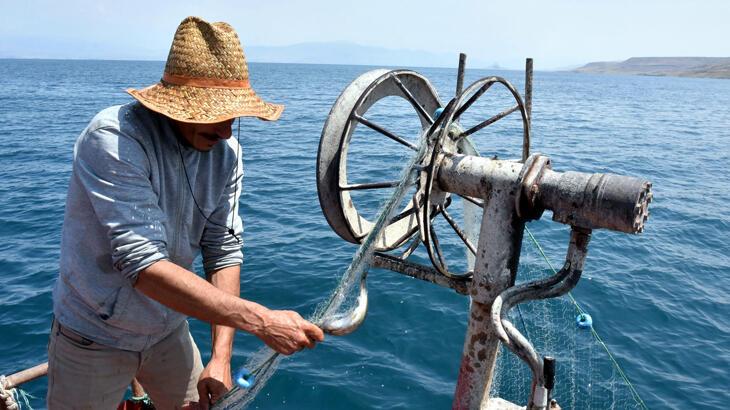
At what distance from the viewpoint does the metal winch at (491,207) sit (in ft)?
9.95

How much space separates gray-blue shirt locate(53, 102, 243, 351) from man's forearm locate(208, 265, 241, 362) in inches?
2.4

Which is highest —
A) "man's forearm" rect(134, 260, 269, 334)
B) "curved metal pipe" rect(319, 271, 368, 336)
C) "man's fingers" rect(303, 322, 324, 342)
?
"man's forearm" rect(134, 260, 269, 334)

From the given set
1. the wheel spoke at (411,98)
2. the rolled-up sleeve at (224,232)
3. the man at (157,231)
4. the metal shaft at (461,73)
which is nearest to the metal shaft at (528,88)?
the metal shaft at (461,73)

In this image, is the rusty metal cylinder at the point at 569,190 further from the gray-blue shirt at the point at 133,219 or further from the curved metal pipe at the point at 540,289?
the gray-blue shirt at the point at 133,219

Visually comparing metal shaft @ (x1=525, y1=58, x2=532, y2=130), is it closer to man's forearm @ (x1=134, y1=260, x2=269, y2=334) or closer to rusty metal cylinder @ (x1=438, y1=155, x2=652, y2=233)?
rusty metal cylinder @ (x1=438, y1=155, x2=652, y2=233)

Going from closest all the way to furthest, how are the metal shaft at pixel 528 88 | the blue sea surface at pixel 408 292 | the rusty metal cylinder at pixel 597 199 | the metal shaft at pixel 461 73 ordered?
the rusty metal cylinder at pixel 597 199 → the metal shaft at pixel 528 88 → the metal shaft at pixel 461 73 → the blue sea surface at pixel 408 292

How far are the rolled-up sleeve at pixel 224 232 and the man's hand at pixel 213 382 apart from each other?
0.57 metres

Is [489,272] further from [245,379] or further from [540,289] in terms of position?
[245,379]

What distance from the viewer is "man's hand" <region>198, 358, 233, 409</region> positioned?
322cm

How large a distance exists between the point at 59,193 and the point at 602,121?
101ft

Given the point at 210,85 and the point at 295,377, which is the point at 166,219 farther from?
the point at 295,377

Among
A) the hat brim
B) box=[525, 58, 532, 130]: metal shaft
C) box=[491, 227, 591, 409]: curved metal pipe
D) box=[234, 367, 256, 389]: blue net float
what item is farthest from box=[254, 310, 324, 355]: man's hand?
box=[525, 58, 532, 130]: metal shaft

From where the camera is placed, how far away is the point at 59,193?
15055 millimetres

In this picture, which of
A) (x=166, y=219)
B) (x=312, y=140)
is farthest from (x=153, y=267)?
(x=312, y=140)
